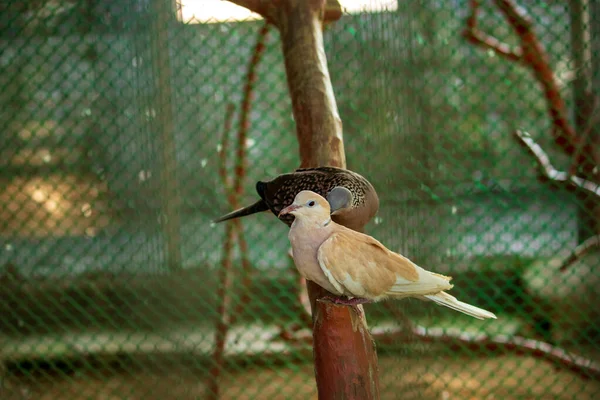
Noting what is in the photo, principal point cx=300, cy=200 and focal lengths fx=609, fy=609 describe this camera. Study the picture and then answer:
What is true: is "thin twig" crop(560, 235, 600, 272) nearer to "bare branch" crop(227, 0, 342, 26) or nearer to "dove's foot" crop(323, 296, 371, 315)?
"bare branch" crop(227, 0, 342, 26)

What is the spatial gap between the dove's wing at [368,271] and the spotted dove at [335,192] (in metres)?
0.13

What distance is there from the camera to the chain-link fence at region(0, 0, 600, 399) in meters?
1.94

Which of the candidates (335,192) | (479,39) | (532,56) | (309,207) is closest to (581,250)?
(532,56)

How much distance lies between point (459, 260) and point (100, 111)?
1.38 meters

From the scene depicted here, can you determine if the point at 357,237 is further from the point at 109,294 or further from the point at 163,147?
the point at 109,294

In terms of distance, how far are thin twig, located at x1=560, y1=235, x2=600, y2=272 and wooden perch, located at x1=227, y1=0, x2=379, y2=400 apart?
1.14m

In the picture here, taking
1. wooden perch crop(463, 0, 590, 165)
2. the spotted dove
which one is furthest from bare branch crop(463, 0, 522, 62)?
the spotted dove

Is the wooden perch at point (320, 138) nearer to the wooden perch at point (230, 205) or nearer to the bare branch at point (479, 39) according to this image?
the wooden perch at point (230, 205)

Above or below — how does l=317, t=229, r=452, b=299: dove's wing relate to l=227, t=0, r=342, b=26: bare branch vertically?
below

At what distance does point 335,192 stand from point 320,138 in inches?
11.6

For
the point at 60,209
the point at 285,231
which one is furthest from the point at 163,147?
the point at 285,231

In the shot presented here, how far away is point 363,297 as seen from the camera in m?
1.12

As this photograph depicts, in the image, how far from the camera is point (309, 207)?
3.46 ft

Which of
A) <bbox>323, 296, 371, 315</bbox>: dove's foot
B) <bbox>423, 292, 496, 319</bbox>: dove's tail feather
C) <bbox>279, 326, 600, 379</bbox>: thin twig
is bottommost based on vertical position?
<bbox>279, 326, 600, 379</bbox>: thin twig
